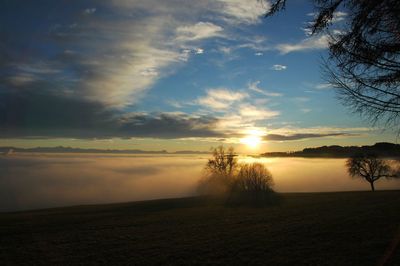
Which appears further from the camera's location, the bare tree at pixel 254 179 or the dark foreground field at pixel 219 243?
the bare tree at pixel 254 179

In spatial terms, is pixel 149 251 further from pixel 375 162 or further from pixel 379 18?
pixel 375 162

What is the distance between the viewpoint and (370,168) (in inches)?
2987

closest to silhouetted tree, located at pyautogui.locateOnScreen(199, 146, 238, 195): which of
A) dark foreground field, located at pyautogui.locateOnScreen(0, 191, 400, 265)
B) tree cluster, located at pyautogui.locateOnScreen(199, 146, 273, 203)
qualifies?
tree cluster, located at pyautogui.locateOnScreen(199, 146, 273, 203)

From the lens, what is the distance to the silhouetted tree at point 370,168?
75250 mm

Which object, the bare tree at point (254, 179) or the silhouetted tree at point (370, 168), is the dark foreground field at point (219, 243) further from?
the silhouetted tree at point (370, 168)

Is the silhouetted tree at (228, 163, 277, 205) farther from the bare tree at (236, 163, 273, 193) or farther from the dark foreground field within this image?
the dark foreground field

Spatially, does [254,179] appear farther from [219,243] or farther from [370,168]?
[219,243]

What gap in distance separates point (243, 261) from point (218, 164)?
232ft

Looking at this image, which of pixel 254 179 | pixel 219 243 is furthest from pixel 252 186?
pixel 219 243

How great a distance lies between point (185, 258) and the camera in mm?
19953

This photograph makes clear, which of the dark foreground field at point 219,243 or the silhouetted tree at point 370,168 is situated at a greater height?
the silhouetted tree at point 370,168

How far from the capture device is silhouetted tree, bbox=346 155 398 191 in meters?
75.2

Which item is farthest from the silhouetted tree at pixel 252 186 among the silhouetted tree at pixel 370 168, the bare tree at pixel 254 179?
the silhouetted tree at pixel 370 168

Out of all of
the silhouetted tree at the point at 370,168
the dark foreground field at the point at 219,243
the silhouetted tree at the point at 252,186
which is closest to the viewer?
the dark foreground field at the point at 219,243
